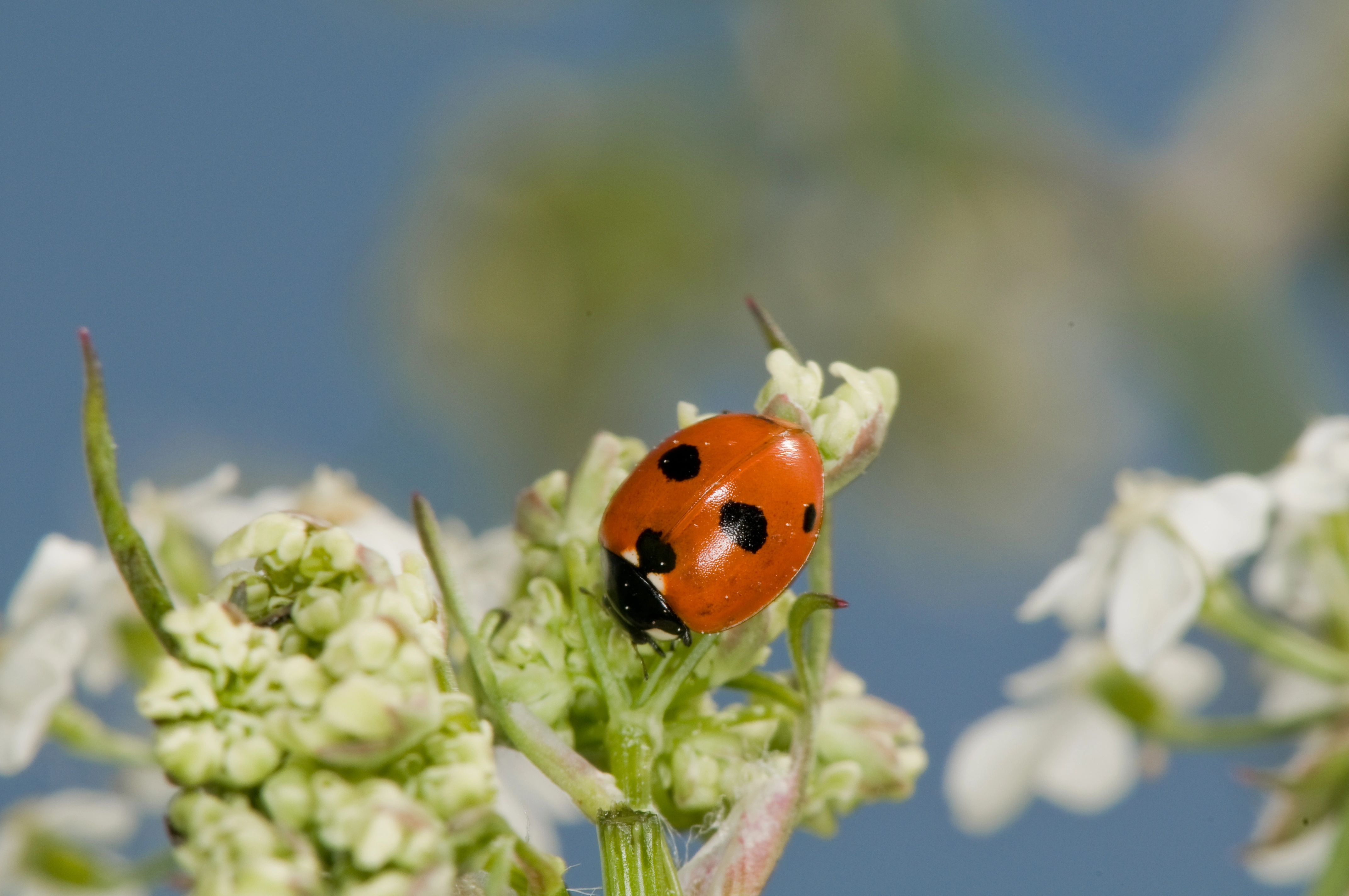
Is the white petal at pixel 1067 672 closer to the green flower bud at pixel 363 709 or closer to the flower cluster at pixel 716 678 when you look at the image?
the flower cluster at pixel 716 678

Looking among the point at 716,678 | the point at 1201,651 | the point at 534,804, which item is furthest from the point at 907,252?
the point at 716,678

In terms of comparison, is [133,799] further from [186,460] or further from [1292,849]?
[186,460]

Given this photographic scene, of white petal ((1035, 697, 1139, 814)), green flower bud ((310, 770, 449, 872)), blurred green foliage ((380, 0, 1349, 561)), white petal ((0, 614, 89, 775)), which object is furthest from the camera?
blurred green foliage ((380, 0, 1349, 561))

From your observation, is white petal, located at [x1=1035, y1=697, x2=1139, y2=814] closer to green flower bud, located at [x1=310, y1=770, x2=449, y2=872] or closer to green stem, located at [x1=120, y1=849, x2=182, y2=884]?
green stem, located at [x1=120, y1=849, x2=182, y2=884]

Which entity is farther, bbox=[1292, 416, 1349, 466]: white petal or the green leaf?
bbox=[1292, 416, 1349, 466]: white petal

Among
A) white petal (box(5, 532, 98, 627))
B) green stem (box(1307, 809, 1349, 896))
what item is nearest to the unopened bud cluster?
white petal (box(5, 532, 98, 627))

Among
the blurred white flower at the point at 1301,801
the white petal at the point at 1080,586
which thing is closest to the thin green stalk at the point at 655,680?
the white petal at the point at 1080,586

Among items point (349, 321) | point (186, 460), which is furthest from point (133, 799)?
point (349, 321)

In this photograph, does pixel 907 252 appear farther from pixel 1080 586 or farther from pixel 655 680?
pixel 655 680
